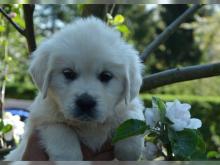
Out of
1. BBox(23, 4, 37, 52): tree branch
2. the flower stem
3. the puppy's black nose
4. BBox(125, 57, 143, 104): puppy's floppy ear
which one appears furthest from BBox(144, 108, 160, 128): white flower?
BBox(23, 4, 37, 52): tree branch

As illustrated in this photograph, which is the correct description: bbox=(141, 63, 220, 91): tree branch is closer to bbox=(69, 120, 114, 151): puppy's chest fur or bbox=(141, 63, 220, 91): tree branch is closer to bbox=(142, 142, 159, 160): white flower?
bbox=(69, 120, 114, 151): puppy's chest fur

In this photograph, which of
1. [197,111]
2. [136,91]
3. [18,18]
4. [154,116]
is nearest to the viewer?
[154,116]

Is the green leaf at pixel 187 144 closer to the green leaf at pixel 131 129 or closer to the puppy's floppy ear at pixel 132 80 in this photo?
the green leaf at pixel 131 129

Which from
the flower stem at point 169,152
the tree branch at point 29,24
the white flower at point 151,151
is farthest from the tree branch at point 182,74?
the flower stem at point 169,152

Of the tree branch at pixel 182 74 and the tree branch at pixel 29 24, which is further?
the tree branch at pixel 29 24

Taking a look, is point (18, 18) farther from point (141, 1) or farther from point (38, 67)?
point (141, 1)

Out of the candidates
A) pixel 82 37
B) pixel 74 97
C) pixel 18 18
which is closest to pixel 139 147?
pixel 74 97
